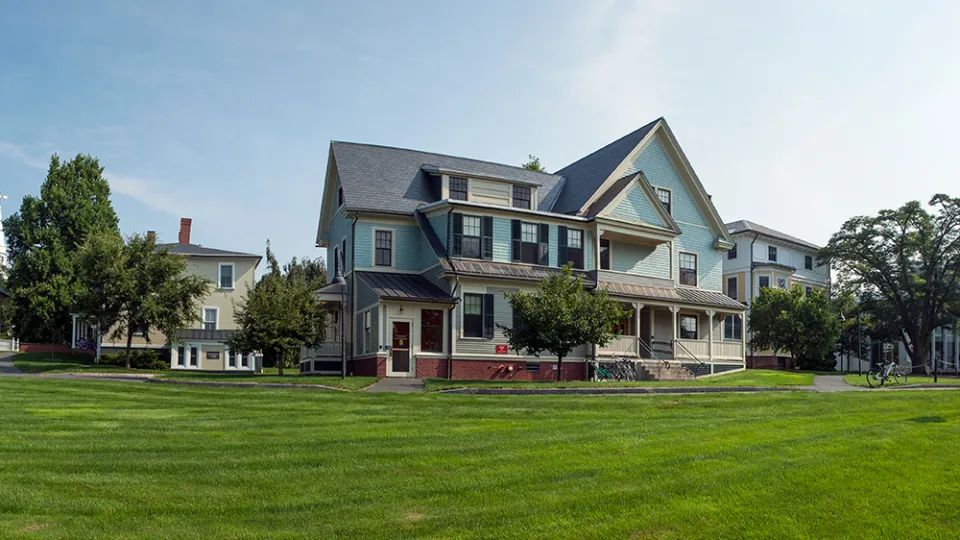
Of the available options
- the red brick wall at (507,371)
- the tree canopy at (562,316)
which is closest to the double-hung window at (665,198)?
the red brick wall at (507,371)

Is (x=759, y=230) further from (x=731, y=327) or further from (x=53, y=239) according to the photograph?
(x=53, y=239)

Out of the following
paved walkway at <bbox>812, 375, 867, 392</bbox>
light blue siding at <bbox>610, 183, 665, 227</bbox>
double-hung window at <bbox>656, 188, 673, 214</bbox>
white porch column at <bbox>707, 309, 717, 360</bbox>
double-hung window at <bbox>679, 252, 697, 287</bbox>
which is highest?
double-hung window at <bbox>656, 188, 673, 214</bbox>

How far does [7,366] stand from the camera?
33156mm

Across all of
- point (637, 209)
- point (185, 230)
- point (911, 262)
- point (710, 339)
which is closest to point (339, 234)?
point (637, 209)

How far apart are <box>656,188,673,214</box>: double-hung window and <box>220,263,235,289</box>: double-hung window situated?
81.7 feet

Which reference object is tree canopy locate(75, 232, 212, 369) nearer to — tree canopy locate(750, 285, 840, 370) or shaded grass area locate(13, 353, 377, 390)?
shaded grass area locate(13, 353, 377, 390)

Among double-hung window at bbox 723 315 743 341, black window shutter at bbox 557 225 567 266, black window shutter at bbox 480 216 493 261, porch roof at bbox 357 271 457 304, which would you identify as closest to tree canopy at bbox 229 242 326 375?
porch roof at bbox 357 271 457 304

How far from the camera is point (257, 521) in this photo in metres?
8.11

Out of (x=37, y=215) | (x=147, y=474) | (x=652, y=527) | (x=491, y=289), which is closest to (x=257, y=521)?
(x=147, y=474)

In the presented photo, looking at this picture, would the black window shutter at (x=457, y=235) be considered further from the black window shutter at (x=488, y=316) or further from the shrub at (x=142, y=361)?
the shrub at (x=142, y=361)

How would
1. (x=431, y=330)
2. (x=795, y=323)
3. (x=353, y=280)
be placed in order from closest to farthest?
1. (x=431, y=330)
2. (x=353, y=280)
3. (x=795, y=323)

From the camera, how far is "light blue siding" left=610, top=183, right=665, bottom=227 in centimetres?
3353

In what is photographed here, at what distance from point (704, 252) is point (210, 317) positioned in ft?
91.5

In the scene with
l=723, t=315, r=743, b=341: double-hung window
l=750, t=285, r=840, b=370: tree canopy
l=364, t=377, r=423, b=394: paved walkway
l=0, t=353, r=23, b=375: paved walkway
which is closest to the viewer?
l=364, t=377, r=423, b=394: paved walkway
